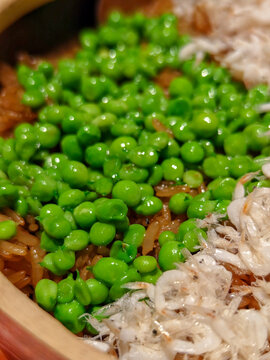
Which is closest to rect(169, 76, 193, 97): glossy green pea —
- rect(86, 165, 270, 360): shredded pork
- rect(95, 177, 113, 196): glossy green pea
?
rect(95, 177, 113, 196): glossy green pea

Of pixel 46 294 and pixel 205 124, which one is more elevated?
pixel 205 124

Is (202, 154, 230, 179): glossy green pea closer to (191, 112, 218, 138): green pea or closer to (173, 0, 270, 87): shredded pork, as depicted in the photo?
(191, 112, 218, 138): green pea

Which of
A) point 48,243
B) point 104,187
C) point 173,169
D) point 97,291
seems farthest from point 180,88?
point 97,291

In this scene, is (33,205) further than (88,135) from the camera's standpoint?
No

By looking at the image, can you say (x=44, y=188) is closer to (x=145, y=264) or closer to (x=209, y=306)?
(x=145, y=264)

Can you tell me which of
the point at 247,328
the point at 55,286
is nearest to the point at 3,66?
the point at 55,286

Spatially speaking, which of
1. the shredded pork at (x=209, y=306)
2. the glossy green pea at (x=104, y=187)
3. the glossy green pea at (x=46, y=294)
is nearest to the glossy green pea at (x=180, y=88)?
the glossy green pea at (x=104, y=187)
